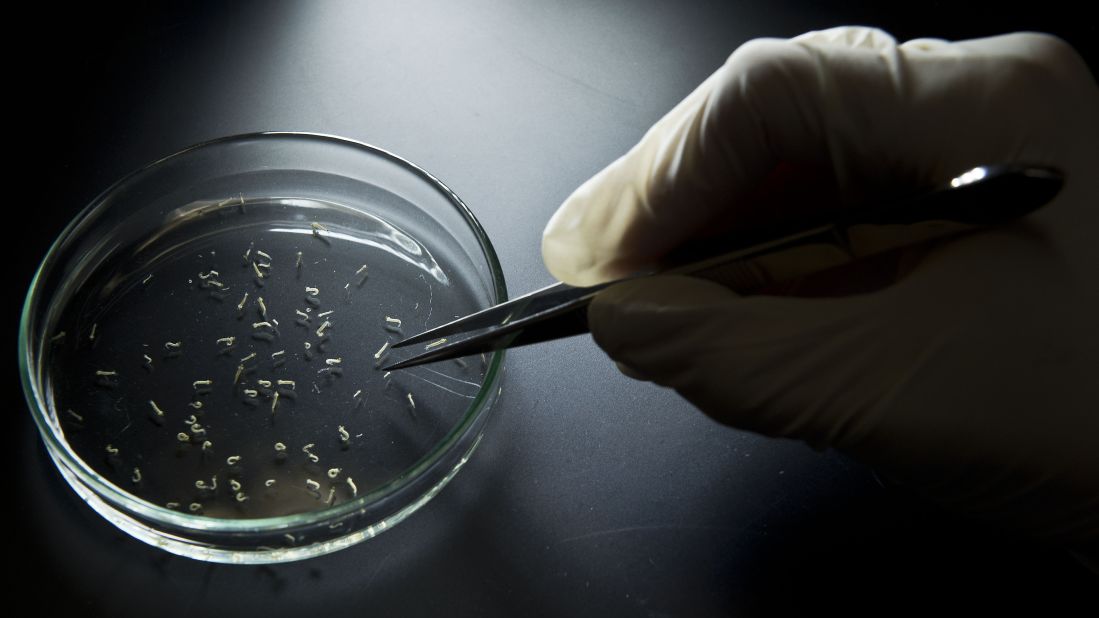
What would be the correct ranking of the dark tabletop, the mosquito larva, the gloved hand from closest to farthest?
the gloved hand, the dark tabletop, the mosquito larva

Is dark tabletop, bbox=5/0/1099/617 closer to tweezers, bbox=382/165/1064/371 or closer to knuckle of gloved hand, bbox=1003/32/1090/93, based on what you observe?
tweezers, bbox=382/165/1064/371

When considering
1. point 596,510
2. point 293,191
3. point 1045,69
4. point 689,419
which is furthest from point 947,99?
point 293,191

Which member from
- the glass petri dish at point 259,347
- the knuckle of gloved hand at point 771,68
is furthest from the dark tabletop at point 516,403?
the knuckle of gloved hand at point 771,68

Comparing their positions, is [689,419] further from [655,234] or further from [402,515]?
[402,515]

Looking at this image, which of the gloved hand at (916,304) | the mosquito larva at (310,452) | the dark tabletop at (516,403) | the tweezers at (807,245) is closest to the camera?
the tweezers at (807,245)

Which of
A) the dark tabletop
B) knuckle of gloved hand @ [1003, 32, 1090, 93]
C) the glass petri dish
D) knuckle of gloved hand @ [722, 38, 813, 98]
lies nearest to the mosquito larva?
the glass petri dish

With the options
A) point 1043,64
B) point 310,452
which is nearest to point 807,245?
point 1043,64

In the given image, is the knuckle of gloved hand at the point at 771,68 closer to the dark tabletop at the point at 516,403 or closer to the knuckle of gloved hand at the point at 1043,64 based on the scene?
the knuckle of gloved hand at the point at 1043,64
